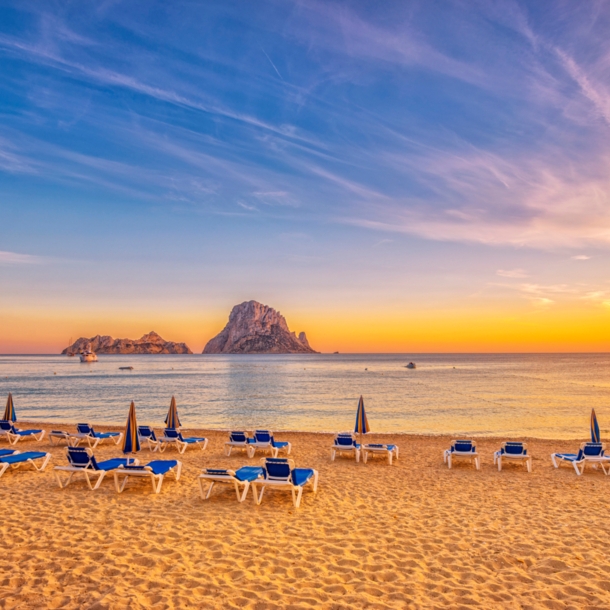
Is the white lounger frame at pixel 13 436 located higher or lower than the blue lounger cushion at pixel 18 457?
lower

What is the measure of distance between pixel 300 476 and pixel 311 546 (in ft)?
8.44

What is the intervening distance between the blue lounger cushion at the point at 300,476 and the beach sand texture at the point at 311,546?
1.20 feet

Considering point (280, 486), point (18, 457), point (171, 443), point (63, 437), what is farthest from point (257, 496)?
point (63, 437)

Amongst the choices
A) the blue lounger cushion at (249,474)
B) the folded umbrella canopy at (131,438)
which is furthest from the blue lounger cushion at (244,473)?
the folded umbrella canopy at (131,438)

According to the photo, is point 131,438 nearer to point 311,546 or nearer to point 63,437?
Answer: point 63,437

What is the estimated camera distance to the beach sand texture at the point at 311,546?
4.54 metres

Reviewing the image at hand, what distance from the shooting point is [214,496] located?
8227 millimetres

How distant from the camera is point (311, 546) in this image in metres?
5.86

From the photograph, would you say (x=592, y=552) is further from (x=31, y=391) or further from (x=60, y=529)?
(x=31, y=391)

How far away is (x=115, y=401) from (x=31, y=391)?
13.8m

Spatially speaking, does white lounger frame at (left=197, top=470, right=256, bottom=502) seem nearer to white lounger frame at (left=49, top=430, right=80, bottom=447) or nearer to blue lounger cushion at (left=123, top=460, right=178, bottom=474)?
blue lounger cushion at (left=123, top=460, right=178, bottom=474)

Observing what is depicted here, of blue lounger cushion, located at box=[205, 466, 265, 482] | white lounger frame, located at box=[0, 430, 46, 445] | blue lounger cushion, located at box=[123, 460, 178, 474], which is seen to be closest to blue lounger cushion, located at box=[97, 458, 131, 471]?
blue lounger cushion, located at box=[123, 460, 178, 474]

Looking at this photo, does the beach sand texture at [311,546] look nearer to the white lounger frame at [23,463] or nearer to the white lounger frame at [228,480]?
the white lounger frame at [228,480]

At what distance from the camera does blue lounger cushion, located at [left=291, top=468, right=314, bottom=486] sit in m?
8.10
